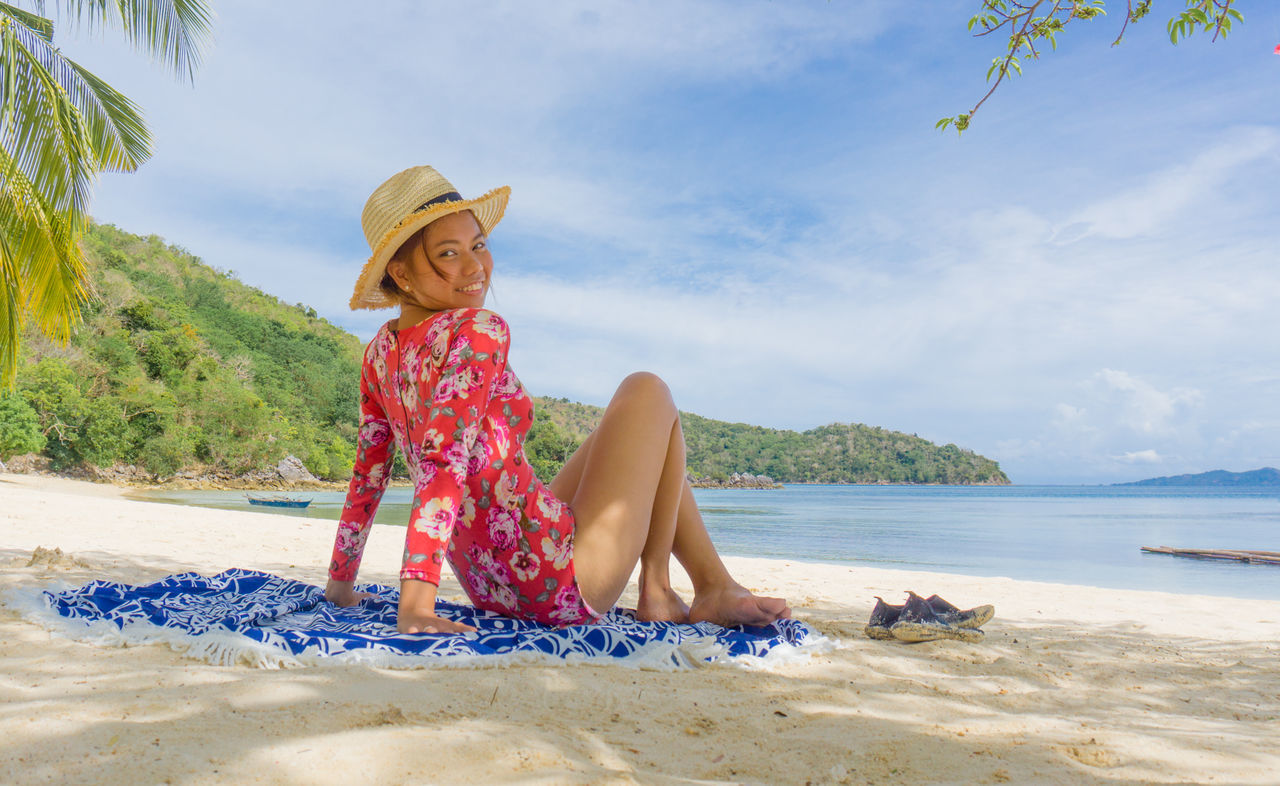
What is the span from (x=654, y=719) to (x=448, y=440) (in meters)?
0.89

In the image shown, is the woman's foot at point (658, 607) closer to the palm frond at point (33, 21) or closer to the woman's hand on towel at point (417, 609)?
the woman's hand on towel at point (417, 609)

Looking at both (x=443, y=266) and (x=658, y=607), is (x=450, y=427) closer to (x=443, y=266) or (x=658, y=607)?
(x=443, y=266)

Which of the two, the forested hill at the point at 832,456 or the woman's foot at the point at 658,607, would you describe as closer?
the woman's foot at the point at 658,607

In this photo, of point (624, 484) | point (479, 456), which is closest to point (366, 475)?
point (479, 456)

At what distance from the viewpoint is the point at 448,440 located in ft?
6.79

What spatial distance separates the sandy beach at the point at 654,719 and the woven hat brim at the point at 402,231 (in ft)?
3.84

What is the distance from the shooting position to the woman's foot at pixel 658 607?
2.68 metres

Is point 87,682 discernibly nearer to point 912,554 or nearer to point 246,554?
point 246,554

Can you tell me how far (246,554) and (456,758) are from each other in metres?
5.21


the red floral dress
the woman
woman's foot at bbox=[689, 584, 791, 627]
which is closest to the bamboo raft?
woman's foot at bbox=[689, 584, 791, 627]

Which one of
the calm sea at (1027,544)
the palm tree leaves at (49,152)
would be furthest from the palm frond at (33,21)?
the calm sea at (1027,544)

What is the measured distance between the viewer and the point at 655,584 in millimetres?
2682

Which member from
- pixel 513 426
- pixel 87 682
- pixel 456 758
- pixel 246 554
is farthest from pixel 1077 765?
pixel 246 554

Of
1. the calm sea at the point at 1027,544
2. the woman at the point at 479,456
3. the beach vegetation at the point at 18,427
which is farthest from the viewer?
the beach vegetation at the point at 18,427
